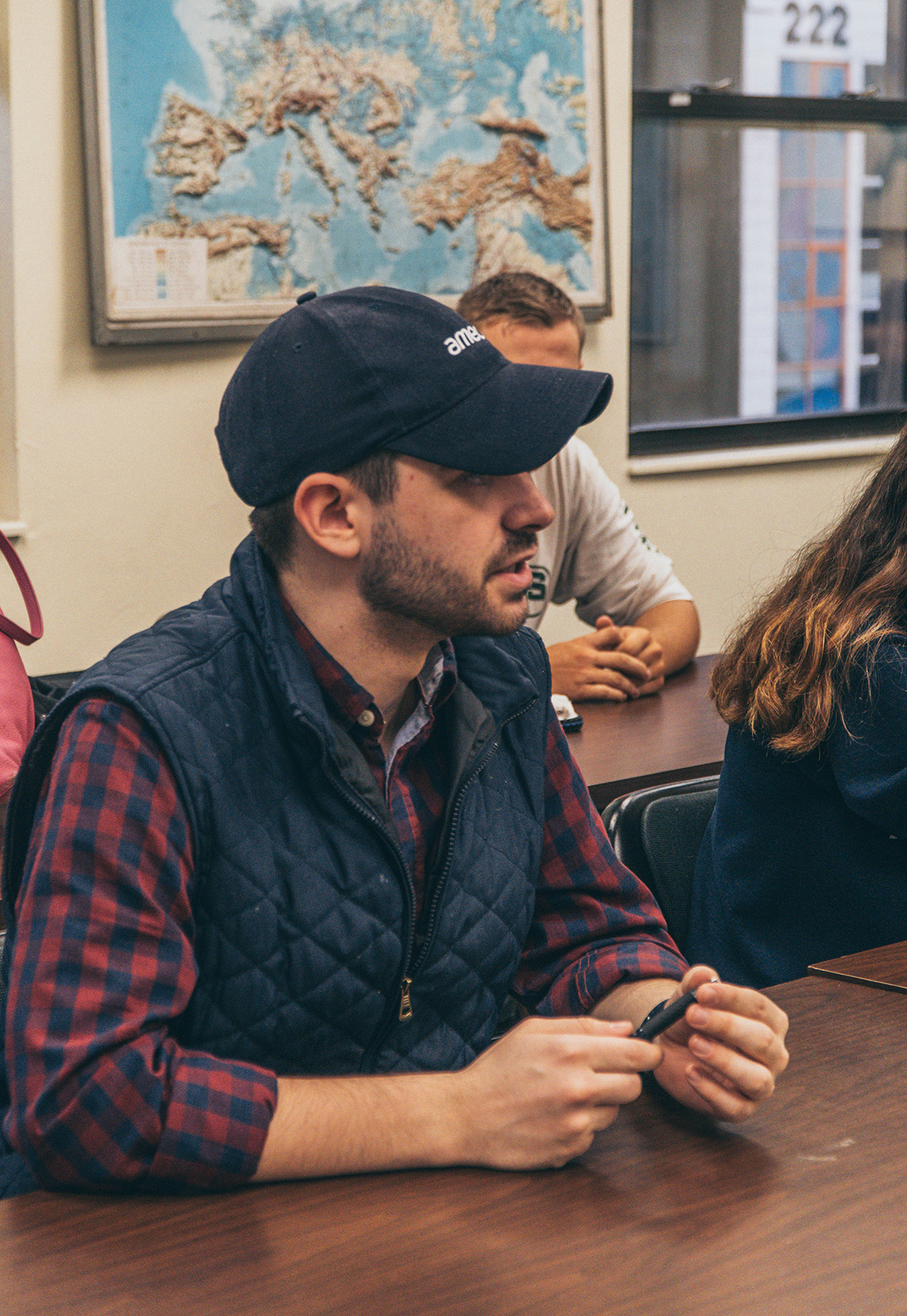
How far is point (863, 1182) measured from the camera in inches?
35.8

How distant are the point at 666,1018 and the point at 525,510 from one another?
409 millimetres

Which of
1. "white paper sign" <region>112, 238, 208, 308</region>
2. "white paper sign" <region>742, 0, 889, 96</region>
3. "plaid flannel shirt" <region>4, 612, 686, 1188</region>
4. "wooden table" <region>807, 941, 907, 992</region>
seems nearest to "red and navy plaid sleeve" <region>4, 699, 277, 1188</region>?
"plaid flannel shirt" <region>4, 612, 686, 1188</region>

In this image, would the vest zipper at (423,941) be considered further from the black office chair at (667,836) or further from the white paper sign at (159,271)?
the white paper sign at (159,271)

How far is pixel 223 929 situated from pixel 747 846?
0.80 meters

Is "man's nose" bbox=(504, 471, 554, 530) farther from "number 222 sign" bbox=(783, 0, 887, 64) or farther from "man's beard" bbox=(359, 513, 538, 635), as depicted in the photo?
"number 222 sign" bbox=(783, 0, 887, 64)

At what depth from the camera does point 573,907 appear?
1.30 m

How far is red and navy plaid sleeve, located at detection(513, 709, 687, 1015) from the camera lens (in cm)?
127

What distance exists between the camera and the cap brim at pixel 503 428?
1095mm

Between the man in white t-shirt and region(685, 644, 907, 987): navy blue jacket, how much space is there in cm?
75

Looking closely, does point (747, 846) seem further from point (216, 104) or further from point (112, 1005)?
point (216, 104)

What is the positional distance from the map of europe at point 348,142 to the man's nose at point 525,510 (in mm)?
2082

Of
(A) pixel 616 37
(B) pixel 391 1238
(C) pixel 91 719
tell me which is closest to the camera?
(B) pixel 391 1238

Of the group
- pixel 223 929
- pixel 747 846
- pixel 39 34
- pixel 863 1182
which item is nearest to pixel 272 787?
pixel 223 929

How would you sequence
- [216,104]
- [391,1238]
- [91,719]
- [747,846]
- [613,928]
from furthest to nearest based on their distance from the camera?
[216,104] < [747,846] < [613,928] < [91,719] < [391,1238]
